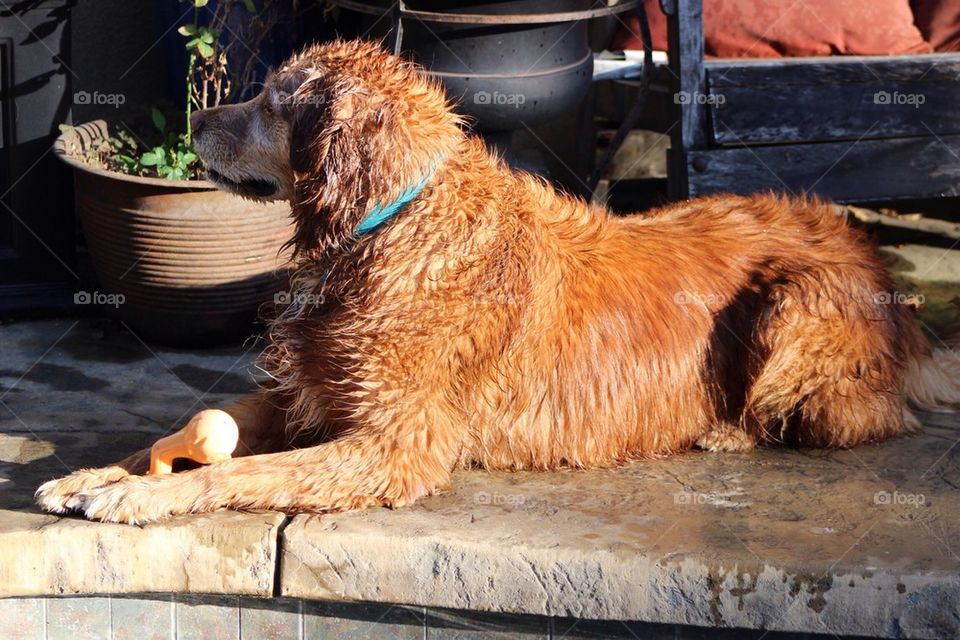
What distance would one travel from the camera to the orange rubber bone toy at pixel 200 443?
3.92m

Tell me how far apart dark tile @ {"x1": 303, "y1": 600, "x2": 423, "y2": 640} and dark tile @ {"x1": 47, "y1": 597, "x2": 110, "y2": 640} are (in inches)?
26.7

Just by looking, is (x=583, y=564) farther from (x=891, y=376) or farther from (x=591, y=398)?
(x=891, y=376)

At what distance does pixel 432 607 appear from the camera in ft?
12.3

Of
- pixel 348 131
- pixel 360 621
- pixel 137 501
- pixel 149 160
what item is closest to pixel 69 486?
pixel 137 501

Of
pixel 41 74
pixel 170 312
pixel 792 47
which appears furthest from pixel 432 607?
pixel 792 47

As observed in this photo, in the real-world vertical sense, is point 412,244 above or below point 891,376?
above

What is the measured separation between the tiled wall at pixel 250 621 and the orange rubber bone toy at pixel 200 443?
1.48 ft

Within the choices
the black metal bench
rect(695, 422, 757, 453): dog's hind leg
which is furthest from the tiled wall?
the black metal bench

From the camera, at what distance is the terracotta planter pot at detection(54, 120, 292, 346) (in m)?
5.50

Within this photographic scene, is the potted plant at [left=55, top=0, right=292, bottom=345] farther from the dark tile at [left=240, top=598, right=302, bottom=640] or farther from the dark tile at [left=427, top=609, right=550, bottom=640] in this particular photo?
the dark tile at [left=427, top=609, right=550, bottom=640]

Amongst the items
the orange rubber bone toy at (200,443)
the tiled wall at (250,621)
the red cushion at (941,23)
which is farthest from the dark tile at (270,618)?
the red cushion at (941,23)

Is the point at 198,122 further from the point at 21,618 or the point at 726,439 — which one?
the point at 726,439

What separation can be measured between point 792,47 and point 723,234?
8.56 feet

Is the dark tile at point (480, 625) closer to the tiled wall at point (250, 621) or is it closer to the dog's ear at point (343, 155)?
the tiled wall at point (250, 621)
